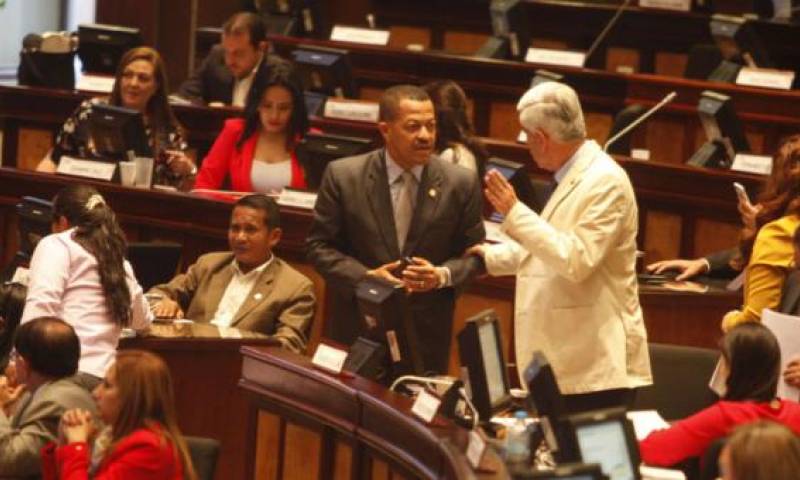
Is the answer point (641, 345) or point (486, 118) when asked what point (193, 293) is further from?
point (486, 118)

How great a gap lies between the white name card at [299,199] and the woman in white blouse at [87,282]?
4.62 ft

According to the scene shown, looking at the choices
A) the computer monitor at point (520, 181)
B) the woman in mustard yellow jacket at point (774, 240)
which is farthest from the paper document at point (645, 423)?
the computer monitor at point (520, 181)

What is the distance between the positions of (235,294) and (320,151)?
1102 mm

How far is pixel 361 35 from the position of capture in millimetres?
10172

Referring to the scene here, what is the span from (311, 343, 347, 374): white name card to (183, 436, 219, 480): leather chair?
39cm

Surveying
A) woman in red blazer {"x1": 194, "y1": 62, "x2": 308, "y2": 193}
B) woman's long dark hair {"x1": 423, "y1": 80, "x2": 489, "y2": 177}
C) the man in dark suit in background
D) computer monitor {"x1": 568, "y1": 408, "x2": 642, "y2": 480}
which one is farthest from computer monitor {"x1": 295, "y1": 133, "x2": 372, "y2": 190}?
computer monitor {"x1": 568, "y1": 408, "x2": 642, "y2": 480}

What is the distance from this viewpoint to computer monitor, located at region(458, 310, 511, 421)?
13.8ft

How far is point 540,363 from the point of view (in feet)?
12.4

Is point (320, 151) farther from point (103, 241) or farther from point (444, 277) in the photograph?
point (444, 277)

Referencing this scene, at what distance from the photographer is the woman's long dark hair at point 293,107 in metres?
6.90

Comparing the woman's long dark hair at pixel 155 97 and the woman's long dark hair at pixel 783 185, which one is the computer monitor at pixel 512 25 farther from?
the woman's long dark hair at pixel 783 185

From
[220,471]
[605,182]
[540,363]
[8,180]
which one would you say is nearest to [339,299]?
[220,471]

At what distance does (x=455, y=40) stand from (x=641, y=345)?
6723mm

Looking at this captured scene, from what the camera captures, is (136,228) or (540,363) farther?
(136,228)
